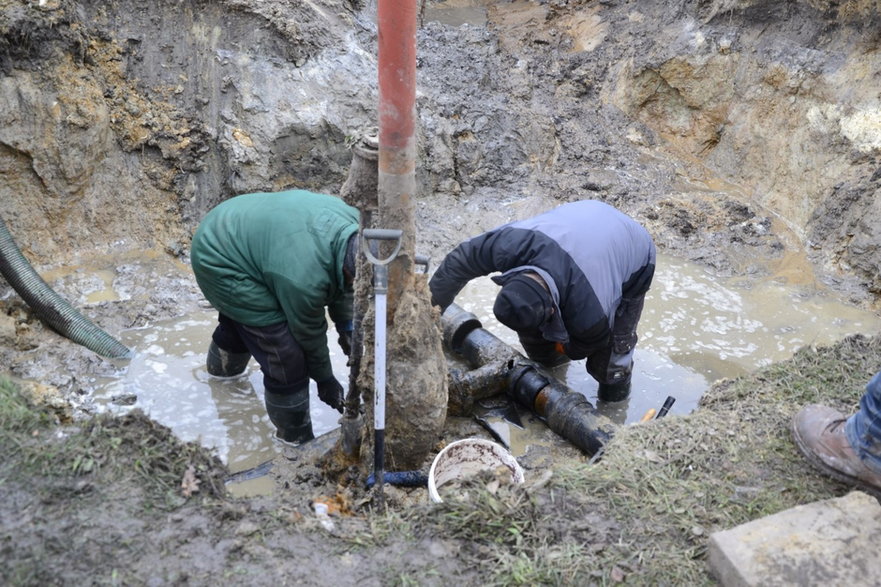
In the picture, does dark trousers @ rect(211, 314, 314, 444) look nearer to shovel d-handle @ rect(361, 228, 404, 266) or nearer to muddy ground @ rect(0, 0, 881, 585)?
muddy ground @ rect(0, 0, 881, 585)

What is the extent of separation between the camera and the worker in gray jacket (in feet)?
10.8

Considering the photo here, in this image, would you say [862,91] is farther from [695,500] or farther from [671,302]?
[695,500]

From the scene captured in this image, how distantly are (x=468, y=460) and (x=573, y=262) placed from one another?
1.13 m

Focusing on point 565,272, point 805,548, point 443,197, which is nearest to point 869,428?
point 805,548

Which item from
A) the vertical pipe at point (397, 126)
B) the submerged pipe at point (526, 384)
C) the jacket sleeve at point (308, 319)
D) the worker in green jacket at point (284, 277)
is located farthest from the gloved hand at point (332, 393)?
the vertical pipe at point (397, 126)

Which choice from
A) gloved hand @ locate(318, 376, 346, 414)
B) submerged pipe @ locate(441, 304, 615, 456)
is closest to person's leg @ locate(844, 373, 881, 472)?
submerged pipe @ locate(441, 304, 615, 456)

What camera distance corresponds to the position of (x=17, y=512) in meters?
1.92

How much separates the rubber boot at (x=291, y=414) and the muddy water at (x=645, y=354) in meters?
0.17

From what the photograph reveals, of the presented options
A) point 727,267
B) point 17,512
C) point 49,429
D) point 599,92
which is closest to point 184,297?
point 49,429

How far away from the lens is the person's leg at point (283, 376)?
11.4 feet

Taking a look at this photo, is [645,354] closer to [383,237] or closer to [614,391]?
[614,391]

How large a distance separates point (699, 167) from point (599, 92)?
56.7 inches

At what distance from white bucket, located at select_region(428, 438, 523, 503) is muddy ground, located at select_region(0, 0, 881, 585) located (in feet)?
0.84

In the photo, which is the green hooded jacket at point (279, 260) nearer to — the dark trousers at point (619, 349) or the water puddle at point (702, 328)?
the dark trousers at point (619, 349)
